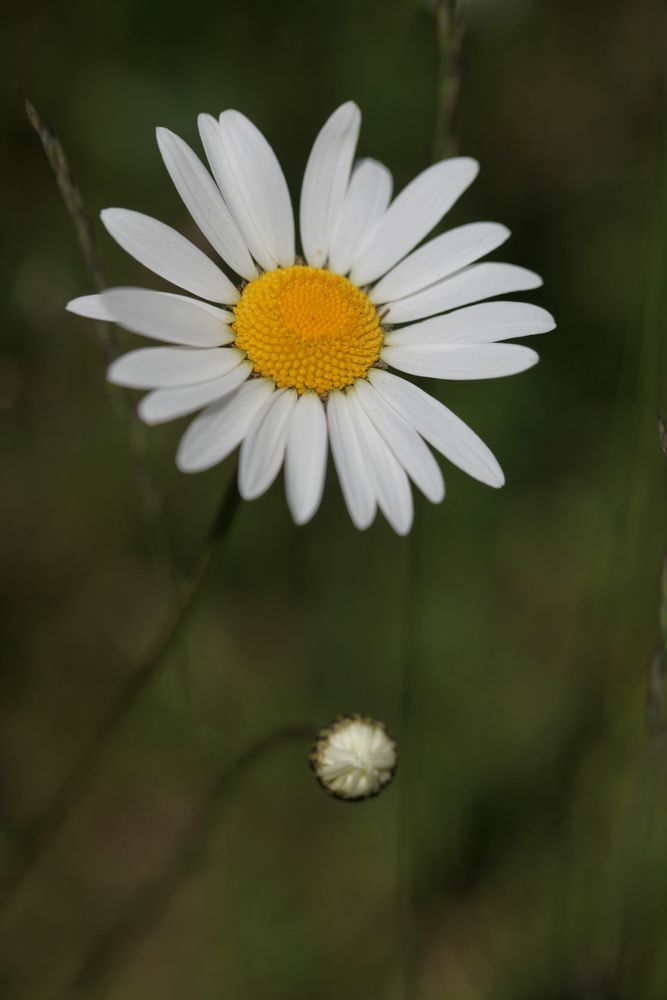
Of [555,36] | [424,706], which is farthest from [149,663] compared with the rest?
[555,36]

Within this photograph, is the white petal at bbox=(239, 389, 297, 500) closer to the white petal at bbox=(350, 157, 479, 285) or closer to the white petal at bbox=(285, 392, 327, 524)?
the white petal at bbox=(285, 392, 327, 524)

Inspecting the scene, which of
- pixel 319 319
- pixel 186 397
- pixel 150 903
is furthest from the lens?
pixel 150 903

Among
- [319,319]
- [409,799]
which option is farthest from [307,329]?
[409,799]

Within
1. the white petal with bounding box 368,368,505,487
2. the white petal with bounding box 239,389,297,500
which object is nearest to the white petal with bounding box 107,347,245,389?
the white petal with bounding box 239,389,297,500

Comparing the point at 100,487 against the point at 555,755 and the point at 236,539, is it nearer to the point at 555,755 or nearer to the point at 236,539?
the point at 236,539

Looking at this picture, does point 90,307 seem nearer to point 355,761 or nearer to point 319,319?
point 319,319
